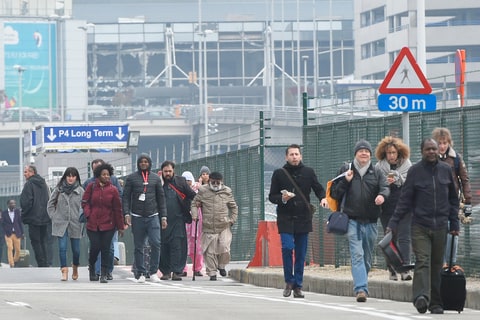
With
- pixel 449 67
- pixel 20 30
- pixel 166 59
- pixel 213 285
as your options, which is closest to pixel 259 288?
pixel 213 285

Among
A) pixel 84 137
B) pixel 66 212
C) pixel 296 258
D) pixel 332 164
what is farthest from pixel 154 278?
pixel 84 137

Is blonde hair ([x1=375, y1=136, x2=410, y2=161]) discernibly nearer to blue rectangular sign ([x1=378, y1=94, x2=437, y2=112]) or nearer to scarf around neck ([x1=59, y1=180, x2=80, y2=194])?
blue rectangular sign ([x1=378, y1=94, x2=437, y2=112])

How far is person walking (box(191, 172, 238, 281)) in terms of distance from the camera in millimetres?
24844

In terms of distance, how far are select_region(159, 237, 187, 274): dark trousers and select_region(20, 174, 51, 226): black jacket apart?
6.15 m

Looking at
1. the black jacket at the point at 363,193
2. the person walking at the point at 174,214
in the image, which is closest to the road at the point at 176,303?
the black jacket at the point at 363,193

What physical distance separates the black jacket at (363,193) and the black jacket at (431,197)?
5.57 feet

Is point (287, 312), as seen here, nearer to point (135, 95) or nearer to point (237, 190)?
point (237, 190)

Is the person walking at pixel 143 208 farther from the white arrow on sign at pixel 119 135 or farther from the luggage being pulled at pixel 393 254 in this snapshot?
the white arrow on sign at pixel 119 135

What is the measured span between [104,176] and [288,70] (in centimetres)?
16818

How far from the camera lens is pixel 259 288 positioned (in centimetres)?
2256

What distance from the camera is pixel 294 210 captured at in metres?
19.6

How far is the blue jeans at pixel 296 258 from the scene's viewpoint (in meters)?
19.6

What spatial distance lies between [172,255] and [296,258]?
19.3 ft

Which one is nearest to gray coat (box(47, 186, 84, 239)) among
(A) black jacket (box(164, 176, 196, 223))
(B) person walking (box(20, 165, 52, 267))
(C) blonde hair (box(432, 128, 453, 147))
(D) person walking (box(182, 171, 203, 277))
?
(A) black jacket (box(164, 176, 196, 223))
